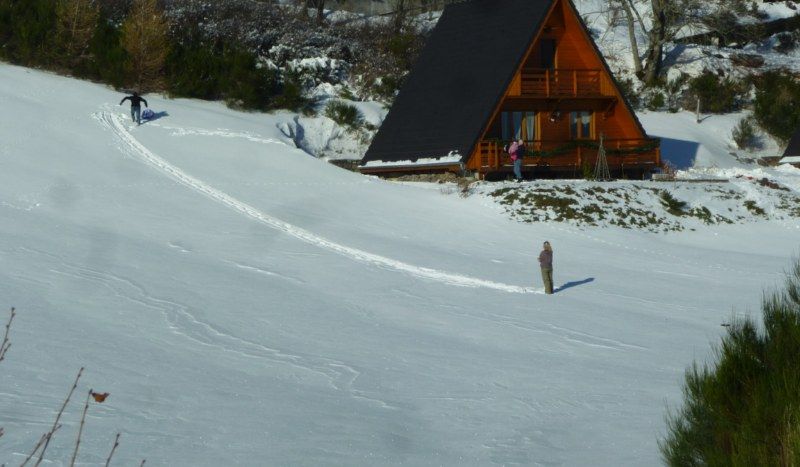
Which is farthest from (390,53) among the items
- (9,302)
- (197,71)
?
(9,302)

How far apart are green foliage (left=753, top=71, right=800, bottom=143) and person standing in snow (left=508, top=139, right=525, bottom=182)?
18.2 metres

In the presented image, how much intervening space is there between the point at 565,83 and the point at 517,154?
4.60 meters

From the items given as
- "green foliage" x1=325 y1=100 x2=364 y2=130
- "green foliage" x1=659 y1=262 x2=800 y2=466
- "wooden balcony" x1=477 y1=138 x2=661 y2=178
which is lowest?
Result: "wooden balcony" x1=477 y1=138 x2=661 y2=178

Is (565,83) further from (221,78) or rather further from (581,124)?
(221,78)

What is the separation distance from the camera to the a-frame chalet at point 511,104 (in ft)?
102

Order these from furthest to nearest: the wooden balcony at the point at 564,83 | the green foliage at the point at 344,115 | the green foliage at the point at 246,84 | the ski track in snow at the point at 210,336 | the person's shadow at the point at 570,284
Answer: the green foliage at the point at 246,84
the green foliage at the point at 344,115
the wooden balcony at the point at 564,83
the person's shadow at the point at 570,284
the ski track in snow at the point at 210,336

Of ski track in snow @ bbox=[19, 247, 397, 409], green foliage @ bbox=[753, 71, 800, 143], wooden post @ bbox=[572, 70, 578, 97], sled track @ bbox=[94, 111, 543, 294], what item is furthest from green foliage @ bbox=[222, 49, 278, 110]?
ski track in snow @ bbox=[19, 247, 397, 409]

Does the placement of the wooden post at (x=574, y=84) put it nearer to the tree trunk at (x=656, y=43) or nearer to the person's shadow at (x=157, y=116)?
the person's shadow at (x=157, y=116)

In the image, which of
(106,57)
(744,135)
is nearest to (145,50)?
(106,57)

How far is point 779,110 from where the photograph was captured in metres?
43.3

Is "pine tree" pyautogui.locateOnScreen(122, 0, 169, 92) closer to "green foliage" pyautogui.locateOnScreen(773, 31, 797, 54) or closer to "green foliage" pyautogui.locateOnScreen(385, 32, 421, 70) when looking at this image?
"green foliage" pyautogui.locateOnScreen(385, 32, 421, 70)

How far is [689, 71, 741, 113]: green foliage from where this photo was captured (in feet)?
148

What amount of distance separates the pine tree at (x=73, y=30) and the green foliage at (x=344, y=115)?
9.68 m

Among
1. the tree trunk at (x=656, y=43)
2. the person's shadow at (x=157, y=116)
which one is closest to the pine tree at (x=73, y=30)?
the person's shadow at (x=157, y=116)
